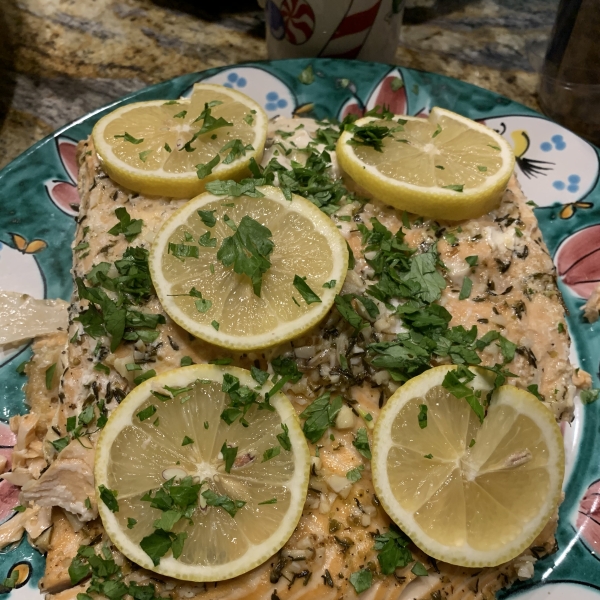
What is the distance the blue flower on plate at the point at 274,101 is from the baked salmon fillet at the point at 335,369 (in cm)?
140

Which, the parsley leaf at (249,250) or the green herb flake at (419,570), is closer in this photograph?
the green herb flake at (419,570)

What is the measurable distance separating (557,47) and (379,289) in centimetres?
262

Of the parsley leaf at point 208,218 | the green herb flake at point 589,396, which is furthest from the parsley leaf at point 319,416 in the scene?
the green herb flake at point 589,396

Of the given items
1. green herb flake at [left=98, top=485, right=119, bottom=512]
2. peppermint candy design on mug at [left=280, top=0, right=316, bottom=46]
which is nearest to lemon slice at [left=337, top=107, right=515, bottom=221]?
peppermint candy design on mug at [left=280, top=0, right=316, bottom=46]

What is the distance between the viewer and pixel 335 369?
2.17m

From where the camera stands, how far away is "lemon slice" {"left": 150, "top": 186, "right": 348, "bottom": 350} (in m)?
2.01

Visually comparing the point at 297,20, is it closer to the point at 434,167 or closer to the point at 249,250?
the point at 434,167

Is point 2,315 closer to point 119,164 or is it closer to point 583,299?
point 119,164

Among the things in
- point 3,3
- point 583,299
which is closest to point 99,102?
point 3,3

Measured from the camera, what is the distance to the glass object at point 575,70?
3.36 metres

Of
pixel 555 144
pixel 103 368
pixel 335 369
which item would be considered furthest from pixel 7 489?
pixel 555 144

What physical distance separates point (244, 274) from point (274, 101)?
1.93 m

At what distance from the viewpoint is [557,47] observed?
368 centimetres

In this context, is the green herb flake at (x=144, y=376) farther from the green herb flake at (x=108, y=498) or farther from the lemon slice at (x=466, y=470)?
the lemon slice at (x=466, y=470)
